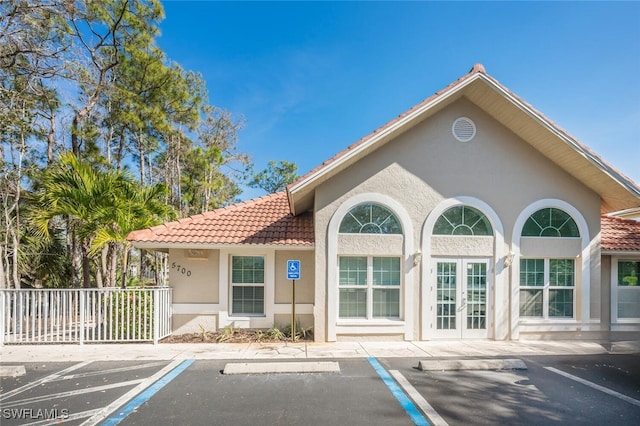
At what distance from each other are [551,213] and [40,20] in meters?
18.0

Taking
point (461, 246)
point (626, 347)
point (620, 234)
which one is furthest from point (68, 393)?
point (620, 234)

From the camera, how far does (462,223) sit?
9.44m

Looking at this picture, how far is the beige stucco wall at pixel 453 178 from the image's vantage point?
9188 millimetres

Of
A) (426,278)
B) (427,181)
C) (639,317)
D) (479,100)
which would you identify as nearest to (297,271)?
(426,278)

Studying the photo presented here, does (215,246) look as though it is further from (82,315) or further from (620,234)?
(620,234)

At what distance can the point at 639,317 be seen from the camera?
9.99 metres

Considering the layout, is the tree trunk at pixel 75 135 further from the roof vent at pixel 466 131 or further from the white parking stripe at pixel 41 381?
the roof vent at pixel 466 131

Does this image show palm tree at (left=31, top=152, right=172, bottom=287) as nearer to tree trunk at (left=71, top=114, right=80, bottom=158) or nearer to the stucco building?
the stucco building

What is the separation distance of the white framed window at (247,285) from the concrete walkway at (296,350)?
4.26 feet

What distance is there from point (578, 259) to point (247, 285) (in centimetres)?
1009

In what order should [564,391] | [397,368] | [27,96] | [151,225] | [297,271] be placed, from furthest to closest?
[27,96]
[151,225]
[297,271]
[397,368]
[564,391]

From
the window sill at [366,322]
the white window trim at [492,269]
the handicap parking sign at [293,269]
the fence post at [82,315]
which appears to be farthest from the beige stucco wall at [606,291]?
the fence post at [82,315]

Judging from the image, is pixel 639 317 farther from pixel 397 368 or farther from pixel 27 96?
pixel 27 96

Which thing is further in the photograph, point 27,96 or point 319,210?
point 27,96
